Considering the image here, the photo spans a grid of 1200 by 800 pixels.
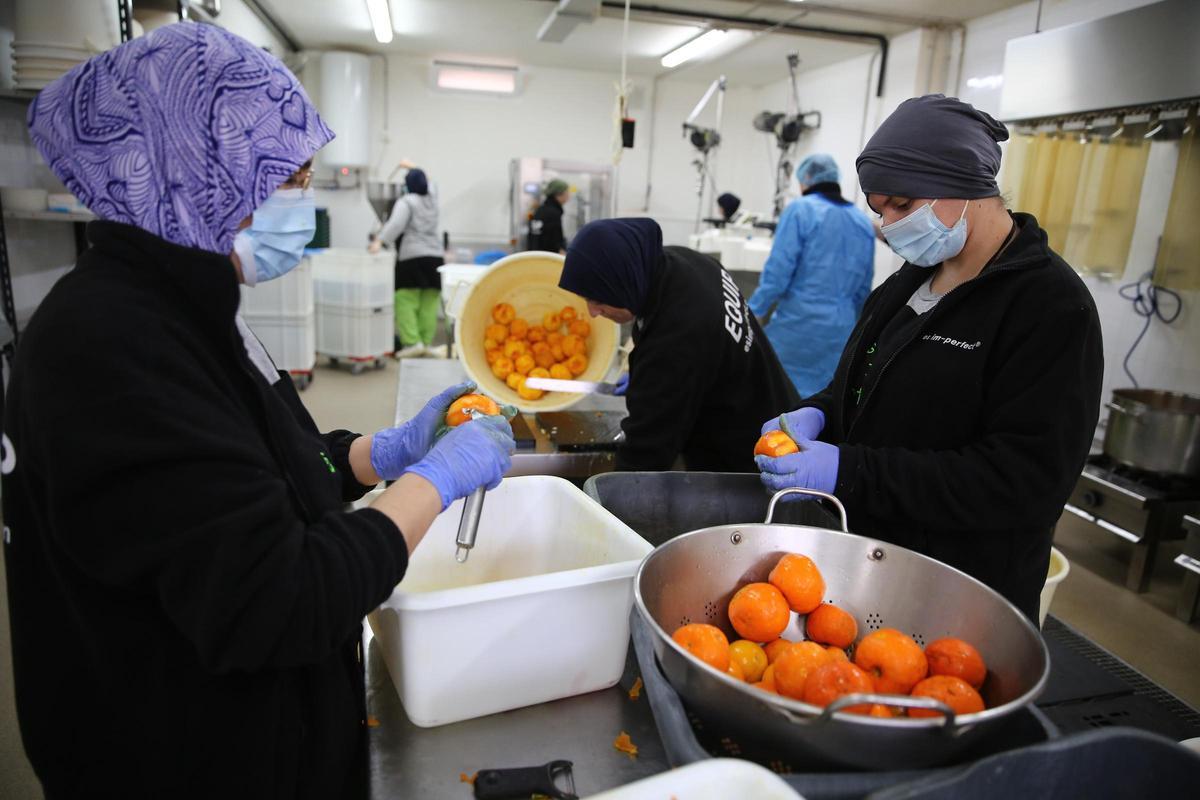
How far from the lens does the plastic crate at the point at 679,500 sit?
154 centimetres

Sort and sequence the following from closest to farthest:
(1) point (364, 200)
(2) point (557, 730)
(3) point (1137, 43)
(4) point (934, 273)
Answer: (2) point (557, 730) < (4) point (934, 273) < (3) point (1137, 43) < (1) point (364, 200)

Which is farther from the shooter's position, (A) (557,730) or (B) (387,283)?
(B) (387,283)

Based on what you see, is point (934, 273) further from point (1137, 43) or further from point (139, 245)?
point (1137, 43)

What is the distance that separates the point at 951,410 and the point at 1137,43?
128 inches

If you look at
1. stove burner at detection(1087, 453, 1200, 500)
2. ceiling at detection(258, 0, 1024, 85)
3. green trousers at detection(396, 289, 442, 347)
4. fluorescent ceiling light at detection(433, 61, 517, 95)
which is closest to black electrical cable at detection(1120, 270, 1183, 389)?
stove burner at detection(1087, 453, 1200, 500)

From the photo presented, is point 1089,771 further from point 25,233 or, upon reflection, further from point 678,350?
point 25,233

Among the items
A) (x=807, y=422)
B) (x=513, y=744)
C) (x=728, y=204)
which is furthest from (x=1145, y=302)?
(x=513, y=744)

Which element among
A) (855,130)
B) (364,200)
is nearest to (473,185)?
(364,200)

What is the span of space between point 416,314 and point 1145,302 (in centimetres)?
538

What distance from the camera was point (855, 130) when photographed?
676 cm

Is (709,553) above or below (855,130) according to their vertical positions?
below

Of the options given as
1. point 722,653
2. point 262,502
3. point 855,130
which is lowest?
point 722,653

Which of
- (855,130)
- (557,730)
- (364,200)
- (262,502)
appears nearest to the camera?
(262,502)

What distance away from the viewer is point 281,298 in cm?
539
